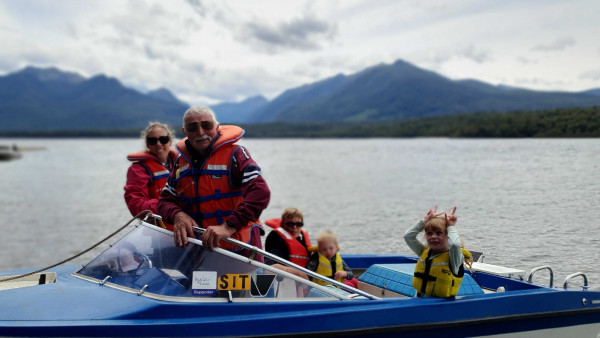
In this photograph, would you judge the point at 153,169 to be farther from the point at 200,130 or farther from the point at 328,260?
the point at 328,260

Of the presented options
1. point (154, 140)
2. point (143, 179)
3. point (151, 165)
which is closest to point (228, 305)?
point (143, 179)

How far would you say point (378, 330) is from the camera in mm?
3725

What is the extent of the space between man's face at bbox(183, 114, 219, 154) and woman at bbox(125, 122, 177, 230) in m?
1.39

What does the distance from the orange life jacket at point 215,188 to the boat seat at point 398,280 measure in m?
1.48

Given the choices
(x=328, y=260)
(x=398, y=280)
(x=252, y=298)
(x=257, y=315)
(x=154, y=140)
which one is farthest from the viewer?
(x=154, y=140)

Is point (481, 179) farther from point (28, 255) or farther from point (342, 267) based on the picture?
point (28, 255)

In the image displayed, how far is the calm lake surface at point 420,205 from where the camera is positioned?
6.65 metres

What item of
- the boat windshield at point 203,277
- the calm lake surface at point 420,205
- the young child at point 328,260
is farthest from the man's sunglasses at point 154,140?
the calm lake surface at point 420,205

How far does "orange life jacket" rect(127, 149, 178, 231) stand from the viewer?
17.2ft

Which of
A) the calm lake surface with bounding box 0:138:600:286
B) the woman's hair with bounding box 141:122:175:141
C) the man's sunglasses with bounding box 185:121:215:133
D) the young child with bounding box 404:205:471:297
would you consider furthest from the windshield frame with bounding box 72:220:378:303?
the calm lake surface with bounding box 0:138:600:286

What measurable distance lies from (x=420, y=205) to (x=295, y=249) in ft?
31.7

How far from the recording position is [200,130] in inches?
153

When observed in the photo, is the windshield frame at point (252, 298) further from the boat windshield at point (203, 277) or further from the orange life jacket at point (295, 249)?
the orange life jacket at point (295, 249)

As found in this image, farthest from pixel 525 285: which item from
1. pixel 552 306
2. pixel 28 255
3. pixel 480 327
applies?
pixel 28 255
